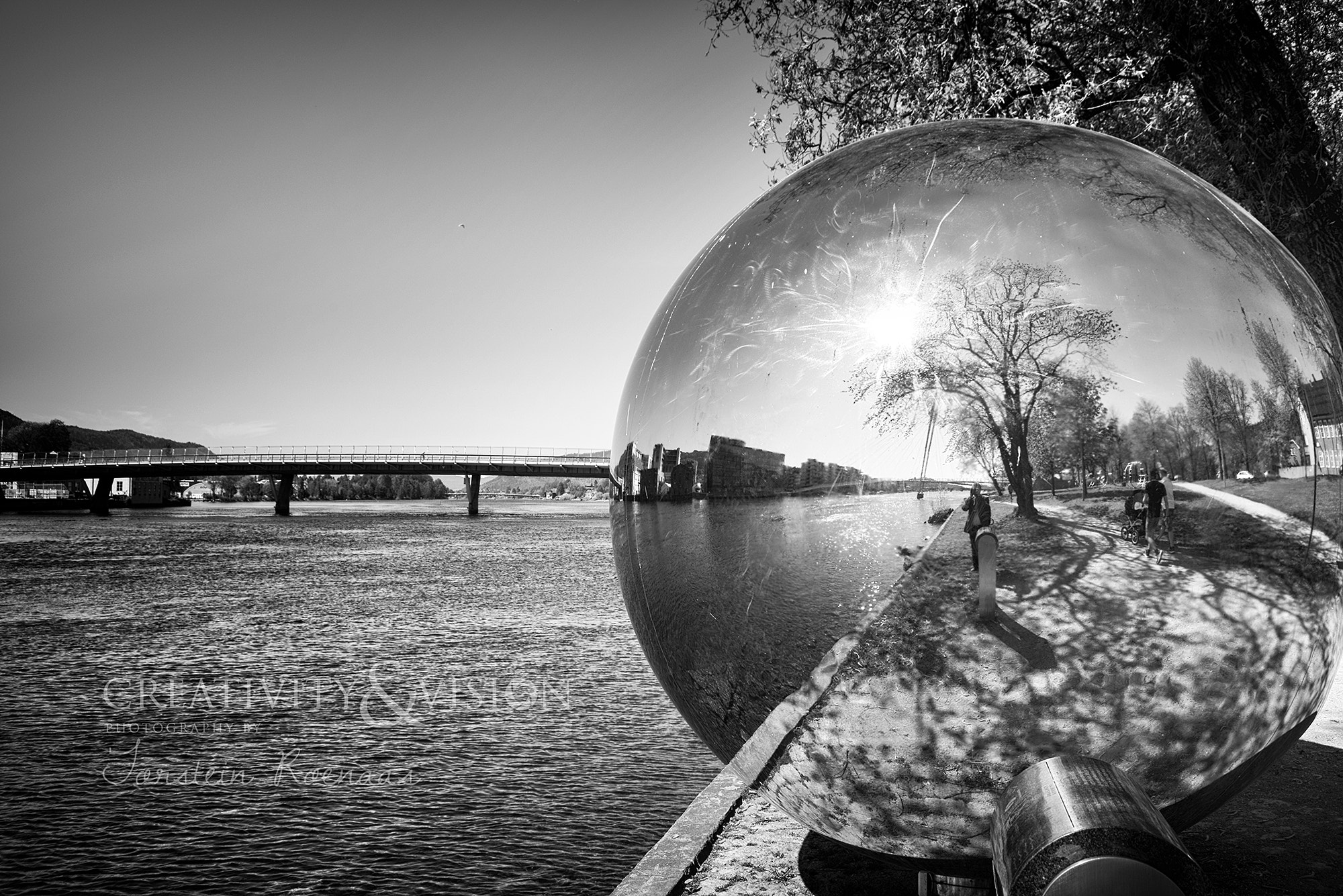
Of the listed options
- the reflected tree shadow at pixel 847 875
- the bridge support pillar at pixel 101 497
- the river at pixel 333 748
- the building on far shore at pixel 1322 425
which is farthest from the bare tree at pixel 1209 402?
the bridge support pillar at pixel 101 497

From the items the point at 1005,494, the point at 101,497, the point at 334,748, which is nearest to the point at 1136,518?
the point at 1005,494

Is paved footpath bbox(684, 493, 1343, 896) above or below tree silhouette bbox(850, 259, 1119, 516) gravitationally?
below

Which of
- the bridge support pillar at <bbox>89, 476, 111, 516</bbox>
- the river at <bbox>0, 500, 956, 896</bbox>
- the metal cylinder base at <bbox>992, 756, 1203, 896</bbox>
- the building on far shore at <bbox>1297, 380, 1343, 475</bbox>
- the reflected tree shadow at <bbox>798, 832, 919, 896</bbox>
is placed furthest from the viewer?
the bridge support pillar at <bbox>89, 476, 111, 516</bbox>

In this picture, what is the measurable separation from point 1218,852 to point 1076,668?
227 cm

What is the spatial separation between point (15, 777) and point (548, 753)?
12.0 ft

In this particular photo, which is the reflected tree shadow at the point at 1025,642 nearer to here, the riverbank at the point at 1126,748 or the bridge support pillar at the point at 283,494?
the riverbank at the point at 1126,748

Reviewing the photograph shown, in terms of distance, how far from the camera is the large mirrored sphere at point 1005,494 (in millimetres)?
2172

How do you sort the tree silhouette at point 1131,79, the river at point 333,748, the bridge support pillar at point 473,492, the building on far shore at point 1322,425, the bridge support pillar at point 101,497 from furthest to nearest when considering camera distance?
1. the bridge support pillar at point 473,492
2. the bridge support pillar at point 101,497
3. the tree silhouette at point 1131,79
4. the river at point 333,748
5. the building on far shore at point 1322,425

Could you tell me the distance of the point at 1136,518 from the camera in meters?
2.25

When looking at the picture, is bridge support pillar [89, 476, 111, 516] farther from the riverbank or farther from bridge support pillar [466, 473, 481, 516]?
the riverbank

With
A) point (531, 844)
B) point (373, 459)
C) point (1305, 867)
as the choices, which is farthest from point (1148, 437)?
point (373, 459)

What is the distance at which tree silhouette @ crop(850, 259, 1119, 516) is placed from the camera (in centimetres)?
225

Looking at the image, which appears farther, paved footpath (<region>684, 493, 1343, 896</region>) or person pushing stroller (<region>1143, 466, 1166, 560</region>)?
paved footpath (<region>684, 493, 1343, 896</region>)

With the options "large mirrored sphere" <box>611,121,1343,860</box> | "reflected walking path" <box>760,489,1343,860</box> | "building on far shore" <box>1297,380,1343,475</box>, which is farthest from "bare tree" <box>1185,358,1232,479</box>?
"building on far shore" <box>1297,380,1343,475</box>
